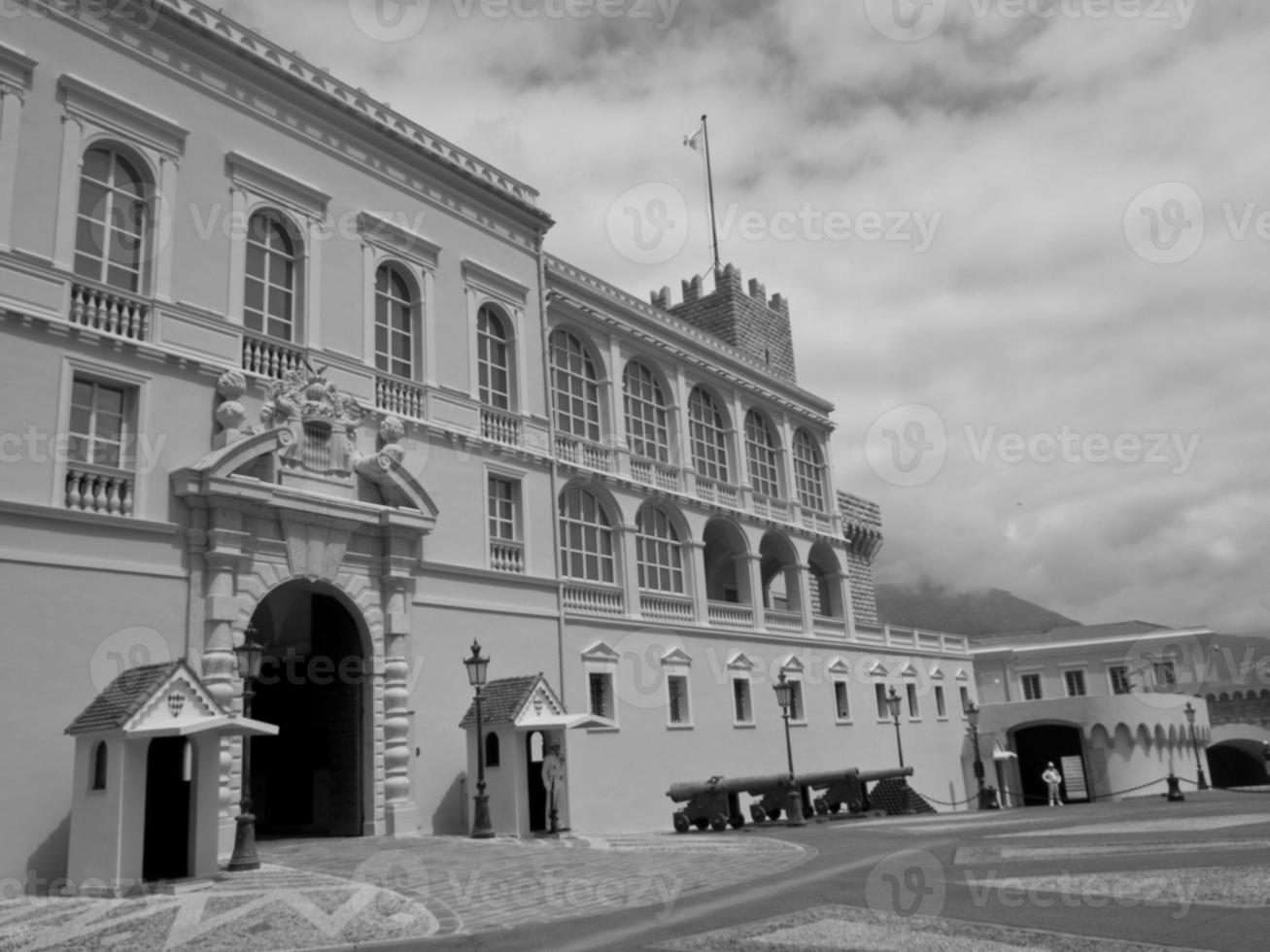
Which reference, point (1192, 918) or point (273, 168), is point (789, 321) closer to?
point (273, 168)

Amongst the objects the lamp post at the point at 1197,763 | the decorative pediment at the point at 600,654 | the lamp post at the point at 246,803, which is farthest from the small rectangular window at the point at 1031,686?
the lamp post at the point at 246,803

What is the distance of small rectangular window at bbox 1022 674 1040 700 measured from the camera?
54.8m

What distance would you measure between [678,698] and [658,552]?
12.7 feet

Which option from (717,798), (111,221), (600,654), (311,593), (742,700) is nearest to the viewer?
(111,221)

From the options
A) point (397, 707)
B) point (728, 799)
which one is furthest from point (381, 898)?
point (728, 799)

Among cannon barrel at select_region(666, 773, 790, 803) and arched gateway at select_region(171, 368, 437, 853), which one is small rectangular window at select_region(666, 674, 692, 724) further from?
arched gateway at select_region(171, 368, 437, 853)

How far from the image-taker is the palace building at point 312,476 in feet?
50.0

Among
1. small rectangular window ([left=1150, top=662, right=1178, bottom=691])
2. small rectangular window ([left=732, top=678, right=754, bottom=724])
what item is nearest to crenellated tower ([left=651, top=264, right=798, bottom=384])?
small rectangular window ([left=732, top=678, right=754, bottom=724])

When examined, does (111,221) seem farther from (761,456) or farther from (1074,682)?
(1074,682)

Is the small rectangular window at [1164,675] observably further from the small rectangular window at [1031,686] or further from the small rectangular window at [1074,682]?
the small rectangular window at [1031,686]

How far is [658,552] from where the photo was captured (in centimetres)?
2911

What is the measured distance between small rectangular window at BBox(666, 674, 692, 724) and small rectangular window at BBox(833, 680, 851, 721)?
27.4 feet

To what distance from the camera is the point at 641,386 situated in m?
30.2

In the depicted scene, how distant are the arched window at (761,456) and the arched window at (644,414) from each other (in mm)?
4212
